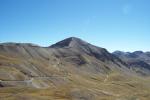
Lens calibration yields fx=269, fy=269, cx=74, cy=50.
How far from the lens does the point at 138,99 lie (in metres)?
120

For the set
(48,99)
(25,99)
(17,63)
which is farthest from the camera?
(17,63)

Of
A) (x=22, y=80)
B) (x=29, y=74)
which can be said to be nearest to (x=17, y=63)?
(x=29, y=74)

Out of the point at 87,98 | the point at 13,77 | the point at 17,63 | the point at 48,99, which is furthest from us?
the point at 17,63

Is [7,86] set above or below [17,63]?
below

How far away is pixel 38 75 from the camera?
17400cm

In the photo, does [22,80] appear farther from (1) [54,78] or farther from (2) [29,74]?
(1) [54,78]

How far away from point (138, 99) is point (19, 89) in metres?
53.9

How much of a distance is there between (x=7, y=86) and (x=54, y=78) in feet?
158

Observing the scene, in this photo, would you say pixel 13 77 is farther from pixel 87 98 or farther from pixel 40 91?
pixel 87 98

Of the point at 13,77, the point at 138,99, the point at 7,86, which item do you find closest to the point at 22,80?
the point at 13,77

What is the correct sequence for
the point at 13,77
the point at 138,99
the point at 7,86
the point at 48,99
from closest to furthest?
the point at 48,99, the point at 138,99, the point at 7,86, the point at 13,77

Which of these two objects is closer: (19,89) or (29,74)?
(19,89)

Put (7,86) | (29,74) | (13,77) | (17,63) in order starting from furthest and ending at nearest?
(17,63)
(29,74)
(13,77)
(7,86)

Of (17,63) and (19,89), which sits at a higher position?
(17,63)
